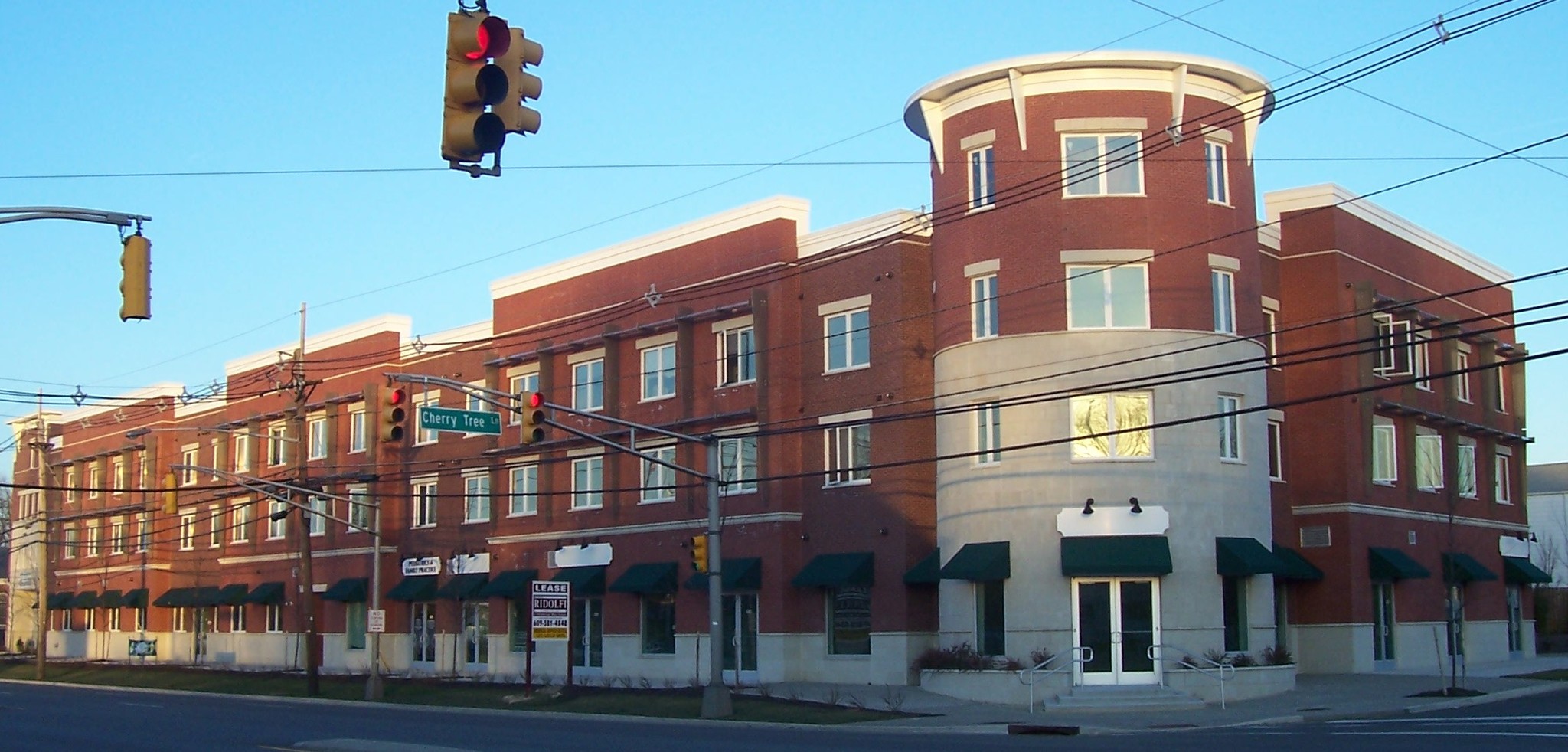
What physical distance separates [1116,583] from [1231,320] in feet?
23.6

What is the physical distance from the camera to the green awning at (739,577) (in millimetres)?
42531

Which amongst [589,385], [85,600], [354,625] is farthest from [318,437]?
[85,600]

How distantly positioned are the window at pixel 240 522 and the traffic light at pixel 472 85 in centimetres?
5939

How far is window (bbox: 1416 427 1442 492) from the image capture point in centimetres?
4591

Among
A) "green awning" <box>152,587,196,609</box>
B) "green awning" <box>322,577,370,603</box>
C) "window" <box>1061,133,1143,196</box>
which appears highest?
"window" <box>1061,133,1143,196</box>

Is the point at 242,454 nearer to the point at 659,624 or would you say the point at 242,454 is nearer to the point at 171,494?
the point at 171,494

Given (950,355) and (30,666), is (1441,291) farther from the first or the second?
(30,666)

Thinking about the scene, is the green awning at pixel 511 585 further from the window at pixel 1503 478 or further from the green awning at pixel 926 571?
the window at pixel 1503 478

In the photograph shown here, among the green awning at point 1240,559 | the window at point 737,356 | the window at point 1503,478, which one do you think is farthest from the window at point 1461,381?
the window at point 737,356

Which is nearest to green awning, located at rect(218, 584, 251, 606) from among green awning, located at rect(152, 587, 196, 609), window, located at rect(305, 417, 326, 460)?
green awning, located at rect(152, 587, 196, 609)

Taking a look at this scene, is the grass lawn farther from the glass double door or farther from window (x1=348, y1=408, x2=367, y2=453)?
window (x1=348, y1=408, x2=367, y2=453)

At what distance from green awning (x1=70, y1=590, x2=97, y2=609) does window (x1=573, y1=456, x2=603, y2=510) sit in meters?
38.1

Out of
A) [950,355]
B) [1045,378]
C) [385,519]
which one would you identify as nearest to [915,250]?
[950,355]

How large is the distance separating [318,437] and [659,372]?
72.5 ft
